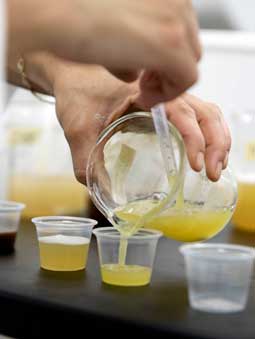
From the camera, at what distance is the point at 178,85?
99cm

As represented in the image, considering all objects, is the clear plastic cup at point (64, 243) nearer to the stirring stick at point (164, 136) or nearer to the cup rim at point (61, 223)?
the cup rim at point (61, 223)

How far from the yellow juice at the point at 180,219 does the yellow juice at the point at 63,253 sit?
0.32 ft

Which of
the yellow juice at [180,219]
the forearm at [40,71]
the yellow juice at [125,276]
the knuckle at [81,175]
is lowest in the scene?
the yellow juice at [125,276]

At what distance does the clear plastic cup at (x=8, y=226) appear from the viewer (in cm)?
141

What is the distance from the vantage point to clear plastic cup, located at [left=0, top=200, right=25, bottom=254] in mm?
Result: 1408

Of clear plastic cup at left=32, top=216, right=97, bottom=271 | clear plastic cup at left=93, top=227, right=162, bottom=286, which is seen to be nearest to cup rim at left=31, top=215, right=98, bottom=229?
clear plastic cup at left=32, top=216, right=97, bottom=271

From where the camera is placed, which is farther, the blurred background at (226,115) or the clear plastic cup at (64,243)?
the blurred background at (226,115)

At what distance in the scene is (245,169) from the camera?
1980 mm

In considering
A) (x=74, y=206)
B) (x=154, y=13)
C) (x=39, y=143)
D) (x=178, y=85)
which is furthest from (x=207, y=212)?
(x=39, y=143)

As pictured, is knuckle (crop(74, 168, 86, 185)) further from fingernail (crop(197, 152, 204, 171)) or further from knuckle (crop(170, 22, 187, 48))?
knuckle (crop(170, 22, 187, 48))

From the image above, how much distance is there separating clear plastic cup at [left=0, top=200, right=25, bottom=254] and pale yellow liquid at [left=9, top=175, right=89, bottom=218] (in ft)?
1.65

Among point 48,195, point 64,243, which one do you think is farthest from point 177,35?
point 48,195

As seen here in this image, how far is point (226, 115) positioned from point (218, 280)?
1.75 m

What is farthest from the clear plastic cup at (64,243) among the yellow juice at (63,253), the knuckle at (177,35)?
the knuckle at (177,35)
